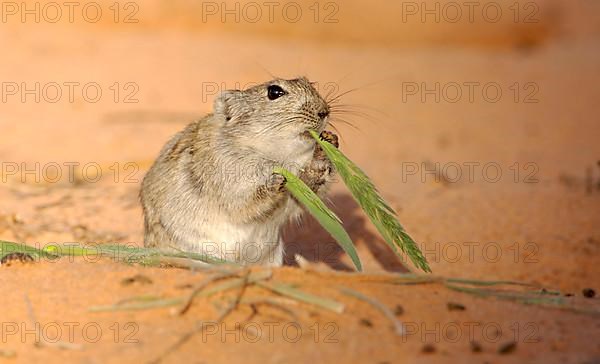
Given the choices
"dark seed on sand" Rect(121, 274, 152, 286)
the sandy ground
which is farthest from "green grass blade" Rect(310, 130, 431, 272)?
"dark seed on sand" Rect(121, 274, 152, 286)

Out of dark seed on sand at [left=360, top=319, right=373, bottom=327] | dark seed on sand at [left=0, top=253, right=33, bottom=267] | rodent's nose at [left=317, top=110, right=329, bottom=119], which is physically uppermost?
rodent's nose at [left=317, top=110, right=329, bottom=119]

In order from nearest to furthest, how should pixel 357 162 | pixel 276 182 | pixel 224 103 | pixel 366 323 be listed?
pixel 366 323
pixel 276 182
pixel 224 103
pixel 357 162

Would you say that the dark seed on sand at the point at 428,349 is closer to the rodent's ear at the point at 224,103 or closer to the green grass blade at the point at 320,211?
the green grass blade at the point at 320,211

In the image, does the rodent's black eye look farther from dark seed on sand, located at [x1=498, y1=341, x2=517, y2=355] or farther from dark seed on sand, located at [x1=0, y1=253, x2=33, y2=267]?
dark seed on sand, located at [x1=498, y1=341, x2=517, y2=355]

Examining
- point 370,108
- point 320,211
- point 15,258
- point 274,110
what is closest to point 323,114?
point 274,110

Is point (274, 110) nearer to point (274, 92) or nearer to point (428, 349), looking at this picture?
point (274, 92)

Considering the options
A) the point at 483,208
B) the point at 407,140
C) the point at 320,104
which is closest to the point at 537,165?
the point at 407,140
